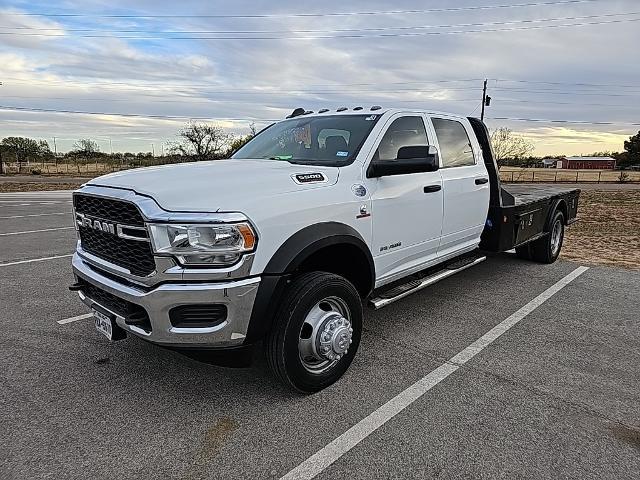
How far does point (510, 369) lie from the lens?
3779 mm

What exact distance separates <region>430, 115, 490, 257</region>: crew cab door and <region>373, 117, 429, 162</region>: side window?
1.00 ft

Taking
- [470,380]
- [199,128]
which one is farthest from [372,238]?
[199,128]

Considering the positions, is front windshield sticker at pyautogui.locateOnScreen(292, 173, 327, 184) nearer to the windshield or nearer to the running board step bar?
the windshield

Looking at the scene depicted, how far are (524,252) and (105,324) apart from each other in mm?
6190

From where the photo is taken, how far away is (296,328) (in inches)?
123

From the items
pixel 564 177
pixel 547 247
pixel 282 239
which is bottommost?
pixel 564 177

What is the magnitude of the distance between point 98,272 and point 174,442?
131cm

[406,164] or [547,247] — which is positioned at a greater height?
[406,164]

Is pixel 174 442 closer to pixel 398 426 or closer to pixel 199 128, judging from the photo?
pixel 398 426

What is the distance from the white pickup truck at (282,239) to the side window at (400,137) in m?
0.02

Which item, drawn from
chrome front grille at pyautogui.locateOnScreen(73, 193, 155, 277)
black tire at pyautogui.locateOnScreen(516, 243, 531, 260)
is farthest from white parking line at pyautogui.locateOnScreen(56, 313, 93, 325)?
black tire at pyautogui.locateOnScreen(516, 243, 531, 260)

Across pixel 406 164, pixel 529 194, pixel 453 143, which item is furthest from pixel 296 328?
pixel 529 194

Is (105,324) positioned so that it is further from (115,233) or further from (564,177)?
(564,177)

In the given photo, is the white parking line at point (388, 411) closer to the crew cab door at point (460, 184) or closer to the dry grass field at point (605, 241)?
the crew cab door at point (460, 184)
